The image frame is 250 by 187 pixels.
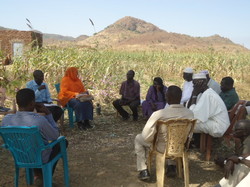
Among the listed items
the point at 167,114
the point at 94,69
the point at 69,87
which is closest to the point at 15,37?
the point at 94,69

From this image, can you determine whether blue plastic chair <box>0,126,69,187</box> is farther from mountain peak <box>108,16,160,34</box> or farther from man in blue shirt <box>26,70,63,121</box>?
mountain peak <box>108,16,160,34</box>

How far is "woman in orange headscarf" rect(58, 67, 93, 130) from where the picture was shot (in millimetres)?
6324

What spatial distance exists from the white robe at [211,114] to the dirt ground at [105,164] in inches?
24.9

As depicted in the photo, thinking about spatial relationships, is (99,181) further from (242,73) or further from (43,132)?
(242,73)

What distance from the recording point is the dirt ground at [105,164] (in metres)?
3.94

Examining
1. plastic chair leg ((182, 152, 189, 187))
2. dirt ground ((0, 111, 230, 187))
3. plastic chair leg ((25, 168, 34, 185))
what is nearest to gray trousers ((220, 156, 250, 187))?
plastic chair leg ((182, 152, 189, 187))

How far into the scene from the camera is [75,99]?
6.46 meters

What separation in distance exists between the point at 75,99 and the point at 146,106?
1670mm

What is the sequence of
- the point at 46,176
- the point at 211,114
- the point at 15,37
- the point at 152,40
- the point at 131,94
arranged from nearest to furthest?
the point at 46,176
the point at 211,114
the point at 131,94
the point at 15,37
the point at 152,40

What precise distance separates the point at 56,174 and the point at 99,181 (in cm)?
66

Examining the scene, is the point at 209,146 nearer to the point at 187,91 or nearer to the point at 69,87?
the point at 187,91

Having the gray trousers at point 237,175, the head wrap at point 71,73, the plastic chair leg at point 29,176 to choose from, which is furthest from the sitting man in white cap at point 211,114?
the head wrap at point 71,73

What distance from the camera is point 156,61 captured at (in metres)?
13.2

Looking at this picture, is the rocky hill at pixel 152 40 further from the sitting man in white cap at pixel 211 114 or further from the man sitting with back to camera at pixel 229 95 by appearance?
the sitting man in white cap at pixel 211 114
